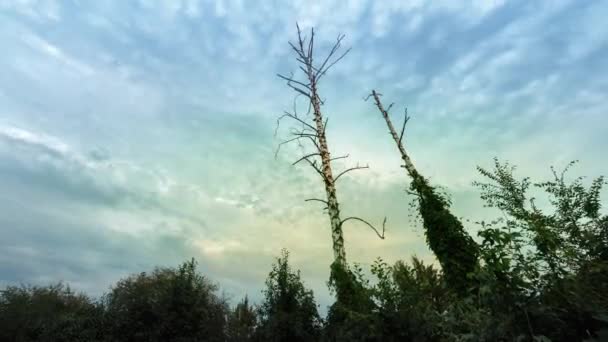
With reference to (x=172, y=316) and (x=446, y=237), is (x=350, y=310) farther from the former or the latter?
(x=172, y=316)

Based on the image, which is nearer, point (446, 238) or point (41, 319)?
point (446, 238)

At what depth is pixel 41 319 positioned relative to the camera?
81.7ft

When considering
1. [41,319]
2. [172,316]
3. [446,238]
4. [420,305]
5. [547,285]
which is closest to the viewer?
[547,285]

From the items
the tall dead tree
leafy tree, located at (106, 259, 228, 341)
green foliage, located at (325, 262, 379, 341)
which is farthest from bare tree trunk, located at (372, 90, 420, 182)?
leafy tree, located at (106, 259, 228, 341)

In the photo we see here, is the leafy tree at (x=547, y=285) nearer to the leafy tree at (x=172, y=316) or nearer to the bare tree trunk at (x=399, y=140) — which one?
the bare tree trunk at (x=399, y=140)

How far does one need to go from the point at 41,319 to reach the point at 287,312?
1934 centimetres

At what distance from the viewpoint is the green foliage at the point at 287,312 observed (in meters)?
15.7

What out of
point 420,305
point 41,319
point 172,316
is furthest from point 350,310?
point 41,319

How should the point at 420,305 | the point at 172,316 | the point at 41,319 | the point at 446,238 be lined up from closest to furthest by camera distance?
the point at 420,305 → the point at 446,238 → the point at 172,316 → the point at 41,319

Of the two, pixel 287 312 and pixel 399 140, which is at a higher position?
pixel 399 140

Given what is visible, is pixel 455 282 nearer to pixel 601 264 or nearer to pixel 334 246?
pixel 334 246

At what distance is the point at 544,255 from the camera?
348cm

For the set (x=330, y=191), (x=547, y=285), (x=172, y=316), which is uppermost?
(x=330, y=191)

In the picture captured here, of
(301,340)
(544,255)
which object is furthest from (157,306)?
(544,255)
